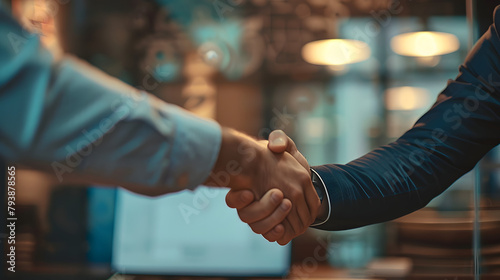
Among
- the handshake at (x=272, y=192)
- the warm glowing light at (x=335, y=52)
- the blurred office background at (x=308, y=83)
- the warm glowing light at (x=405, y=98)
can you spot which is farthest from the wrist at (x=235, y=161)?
the warm glowing light at (x=405, y=98)

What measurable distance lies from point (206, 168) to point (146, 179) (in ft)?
0.34

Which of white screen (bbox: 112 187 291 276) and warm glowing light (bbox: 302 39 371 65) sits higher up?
warm glowing light (bbox: 302 39 371 65)

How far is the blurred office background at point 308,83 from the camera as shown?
159 cm

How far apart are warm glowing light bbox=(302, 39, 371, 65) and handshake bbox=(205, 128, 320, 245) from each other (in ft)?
4.13

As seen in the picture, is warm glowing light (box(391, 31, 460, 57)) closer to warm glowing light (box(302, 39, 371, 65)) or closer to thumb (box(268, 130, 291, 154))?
warm glowing light (box(302, 39, 371, 65))

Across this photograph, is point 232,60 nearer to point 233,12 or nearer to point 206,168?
point 233,12

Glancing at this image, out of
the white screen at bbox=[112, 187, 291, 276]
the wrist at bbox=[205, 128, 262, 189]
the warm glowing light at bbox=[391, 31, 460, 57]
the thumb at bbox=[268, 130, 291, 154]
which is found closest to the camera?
the wrist at bbox=[205, 128, 262, 189]

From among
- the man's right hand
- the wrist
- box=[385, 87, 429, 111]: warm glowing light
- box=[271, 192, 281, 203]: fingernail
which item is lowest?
the man's right hand

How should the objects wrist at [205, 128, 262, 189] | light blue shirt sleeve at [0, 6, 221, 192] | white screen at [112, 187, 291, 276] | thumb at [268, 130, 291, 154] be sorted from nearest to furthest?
light blue shirt sleeve at [0, 6, 221, 192] < wrist at [205, 128, 262, 189] < thumb at [268, 130, 291, 154] < white screen at [112, 187, 291, 276]

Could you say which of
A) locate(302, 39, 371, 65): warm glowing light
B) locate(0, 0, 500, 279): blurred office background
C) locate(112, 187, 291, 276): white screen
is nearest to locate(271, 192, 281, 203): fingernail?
locate(112, 187, 291, 276): white screen

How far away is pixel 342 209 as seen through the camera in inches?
36.6

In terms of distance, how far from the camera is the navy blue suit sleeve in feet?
3.14

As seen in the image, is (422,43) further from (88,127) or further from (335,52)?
(88,127)

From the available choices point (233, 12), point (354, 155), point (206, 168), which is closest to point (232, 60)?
point (233, 12)
